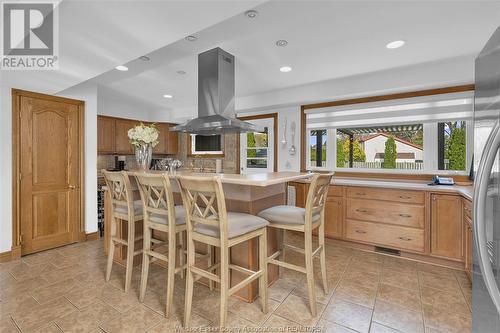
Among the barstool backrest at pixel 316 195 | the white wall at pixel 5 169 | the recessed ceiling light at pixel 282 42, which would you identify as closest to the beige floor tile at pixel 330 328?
the barstool backrest at pixel 316 195

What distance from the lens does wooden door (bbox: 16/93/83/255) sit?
3123 mm

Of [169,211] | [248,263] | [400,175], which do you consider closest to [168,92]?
[169,211]

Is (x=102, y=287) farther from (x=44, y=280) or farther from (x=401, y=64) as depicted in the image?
(x=401, y=64)

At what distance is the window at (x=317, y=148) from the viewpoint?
4.30 metres

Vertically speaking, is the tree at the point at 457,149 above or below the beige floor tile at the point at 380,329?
above

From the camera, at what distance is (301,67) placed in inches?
128

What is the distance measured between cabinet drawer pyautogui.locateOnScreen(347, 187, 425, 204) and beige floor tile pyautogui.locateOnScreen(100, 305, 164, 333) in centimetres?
273

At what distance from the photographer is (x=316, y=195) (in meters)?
2.04

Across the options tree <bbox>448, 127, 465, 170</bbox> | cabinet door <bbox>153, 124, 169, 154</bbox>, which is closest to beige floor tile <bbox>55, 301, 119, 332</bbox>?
cabinet door <bbox>153, 124, 169, 154</bbox>

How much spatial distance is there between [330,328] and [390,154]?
280cm

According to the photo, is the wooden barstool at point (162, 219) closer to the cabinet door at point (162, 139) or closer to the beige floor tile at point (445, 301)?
the beige floor tile at point (445, 301)

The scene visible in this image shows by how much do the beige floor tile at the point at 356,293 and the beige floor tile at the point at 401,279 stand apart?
0.29 meters

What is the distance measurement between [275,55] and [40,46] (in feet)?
7.66

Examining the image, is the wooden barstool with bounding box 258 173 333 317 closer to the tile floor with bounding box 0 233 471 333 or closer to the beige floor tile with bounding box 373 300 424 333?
the tile floor with bounding box 0 233 471 333
